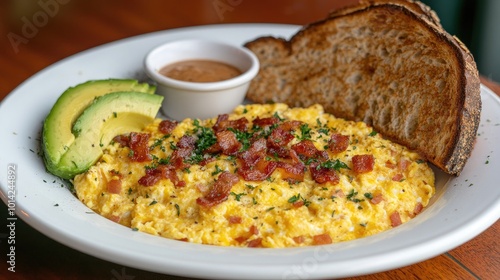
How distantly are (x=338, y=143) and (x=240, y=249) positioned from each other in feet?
2.92

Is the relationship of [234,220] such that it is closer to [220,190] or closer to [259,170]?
[220,190]

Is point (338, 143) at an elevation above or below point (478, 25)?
above

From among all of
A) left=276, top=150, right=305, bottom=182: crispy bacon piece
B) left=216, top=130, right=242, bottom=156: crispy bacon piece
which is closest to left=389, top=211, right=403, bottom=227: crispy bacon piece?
left=276, top=150, right=305, bottom=182: crispy bacon piece

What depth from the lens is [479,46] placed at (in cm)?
635

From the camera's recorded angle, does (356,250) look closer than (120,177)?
Yes

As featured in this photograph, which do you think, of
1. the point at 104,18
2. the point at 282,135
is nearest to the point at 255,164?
the point at 282,135

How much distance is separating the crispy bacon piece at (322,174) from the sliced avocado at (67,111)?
118 centimetres

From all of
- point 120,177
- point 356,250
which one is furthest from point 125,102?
point 356,250

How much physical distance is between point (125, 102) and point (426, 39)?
1666mm

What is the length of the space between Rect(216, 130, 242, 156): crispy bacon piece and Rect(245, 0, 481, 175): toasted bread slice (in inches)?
36.0

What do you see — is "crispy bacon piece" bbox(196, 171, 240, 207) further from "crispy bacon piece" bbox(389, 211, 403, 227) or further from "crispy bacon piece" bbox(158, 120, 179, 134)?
"crispy bacon piece" bbox(389, 211, 403, 227)

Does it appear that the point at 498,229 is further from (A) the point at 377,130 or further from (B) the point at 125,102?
(B) the point at 125,102

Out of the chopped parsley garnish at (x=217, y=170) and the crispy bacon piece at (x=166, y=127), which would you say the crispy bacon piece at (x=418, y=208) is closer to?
the chopped parsley garnish at (x=217, y=170)

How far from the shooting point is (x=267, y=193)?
112 inches
